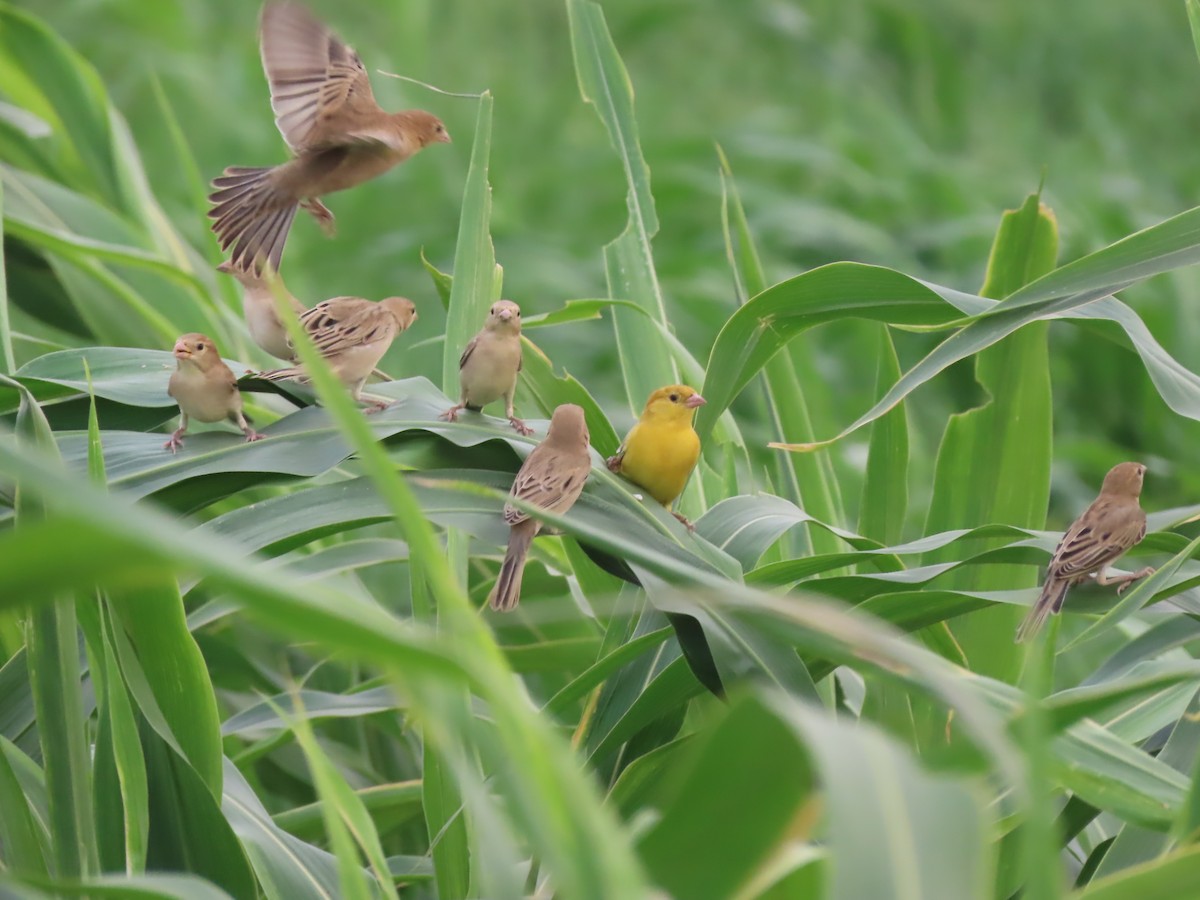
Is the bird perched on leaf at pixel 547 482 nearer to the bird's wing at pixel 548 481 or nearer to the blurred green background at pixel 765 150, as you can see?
the bird's wing at pixel 548 481

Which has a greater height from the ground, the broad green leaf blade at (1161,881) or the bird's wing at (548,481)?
the bird's wing at (548,481)

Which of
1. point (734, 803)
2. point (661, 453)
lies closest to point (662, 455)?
point (661, 453)

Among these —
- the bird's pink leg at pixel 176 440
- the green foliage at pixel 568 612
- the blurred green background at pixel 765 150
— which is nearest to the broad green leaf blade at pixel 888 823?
the green foliage at pixel 568 612

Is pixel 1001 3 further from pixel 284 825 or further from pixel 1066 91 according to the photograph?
pixel 284 825

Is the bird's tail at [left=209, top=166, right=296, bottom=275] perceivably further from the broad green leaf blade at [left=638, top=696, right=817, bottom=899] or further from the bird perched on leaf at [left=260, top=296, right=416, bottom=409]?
the broad green leaf blade at [left=638, top=696, right=817, bottom=899]

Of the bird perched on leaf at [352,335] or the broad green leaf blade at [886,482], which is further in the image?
the broad green leaf blade at [886,482]

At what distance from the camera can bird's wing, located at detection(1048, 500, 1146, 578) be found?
55.2 inches

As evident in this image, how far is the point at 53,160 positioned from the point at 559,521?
203 cm

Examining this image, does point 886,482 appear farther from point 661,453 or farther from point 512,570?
point 512,570

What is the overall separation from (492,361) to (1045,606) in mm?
636

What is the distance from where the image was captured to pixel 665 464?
153 centimetres

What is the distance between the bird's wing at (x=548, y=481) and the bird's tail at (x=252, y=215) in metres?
0.30

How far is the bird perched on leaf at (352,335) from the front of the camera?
154 cm

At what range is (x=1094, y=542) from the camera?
1.42 metres
